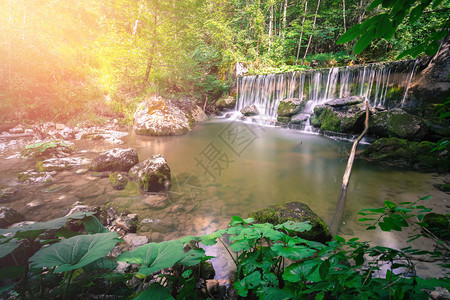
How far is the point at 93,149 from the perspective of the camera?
603cm

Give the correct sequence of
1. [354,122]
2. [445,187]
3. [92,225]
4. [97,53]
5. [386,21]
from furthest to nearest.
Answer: [97,53]
[354,122]
[445,187]
[92,225]
[386,21]

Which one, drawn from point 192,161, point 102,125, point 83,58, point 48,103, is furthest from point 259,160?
point 83,58

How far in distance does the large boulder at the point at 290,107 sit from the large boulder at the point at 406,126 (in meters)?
4.84

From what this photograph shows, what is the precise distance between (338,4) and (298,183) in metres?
22.2

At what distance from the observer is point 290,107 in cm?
1112

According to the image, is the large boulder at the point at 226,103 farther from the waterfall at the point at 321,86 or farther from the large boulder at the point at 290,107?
the large boulder at the point at 290,107

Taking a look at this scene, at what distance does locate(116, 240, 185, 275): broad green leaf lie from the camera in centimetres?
89

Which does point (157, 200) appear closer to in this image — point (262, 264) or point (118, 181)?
point (118, 181)

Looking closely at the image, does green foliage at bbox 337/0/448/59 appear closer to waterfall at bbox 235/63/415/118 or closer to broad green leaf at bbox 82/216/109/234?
broad green leaf at bbox 82/216/109/234

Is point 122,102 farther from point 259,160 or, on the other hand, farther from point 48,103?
point 259,160

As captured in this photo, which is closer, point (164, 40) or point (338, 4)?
point (164, 40)

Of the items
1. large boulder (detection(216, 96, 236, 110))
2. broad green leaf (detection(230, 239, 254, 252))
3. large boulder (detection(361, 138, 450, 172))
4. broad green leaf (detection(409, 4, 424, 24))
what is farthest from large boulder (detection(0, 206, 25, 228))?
large boulder (detection(216, 96, 236, 110))

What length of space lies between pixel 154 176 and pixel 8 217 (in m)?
1.93

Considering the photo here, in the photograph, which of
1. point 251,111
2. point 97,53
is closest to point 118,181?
point 97,53
